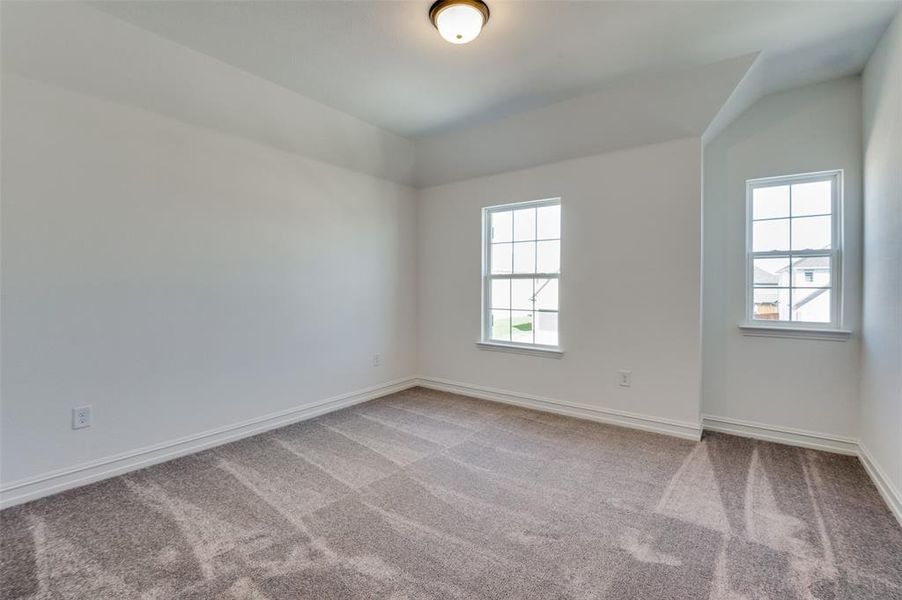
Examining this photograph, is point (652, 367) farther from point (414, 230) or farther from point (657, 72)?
point (414, 230)

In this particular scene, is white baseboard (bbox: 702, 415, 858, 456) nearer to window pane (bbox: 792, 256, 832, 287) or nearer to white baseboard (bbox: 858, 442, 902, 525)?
white baseboard (bbox: 858, 442, 902, 525)

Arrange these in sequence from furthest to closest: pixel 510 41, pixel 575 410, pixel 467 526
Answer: pixel 575 410 < pixel 510 41 < pixel 467 526

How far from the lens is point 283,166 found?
320cm

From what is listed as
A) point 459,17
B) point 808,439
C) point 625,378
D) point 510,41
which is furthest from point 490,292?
point 808,439

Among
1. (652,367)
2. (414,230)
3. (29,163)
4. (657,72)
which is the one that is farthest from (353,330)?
(657,72)

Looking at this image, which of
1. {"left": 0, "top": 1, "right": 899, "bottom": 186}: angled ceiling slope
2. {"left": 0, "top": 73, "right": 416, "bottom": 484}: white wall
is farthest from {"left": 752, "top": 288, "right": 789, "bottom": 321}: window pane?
{"left": 0, "top": 73, "right": 416, "bottom": 484}: white wall

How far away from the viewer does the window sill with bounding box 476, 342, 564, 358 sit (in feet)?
→ 11.7

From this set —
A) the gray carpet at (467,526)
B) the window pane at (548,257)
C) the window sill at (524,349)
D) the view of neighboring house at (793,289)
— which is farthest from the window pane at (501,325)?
the view of neighboring house at (793,289)

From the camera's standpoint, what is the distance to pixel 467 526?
1889 millimetres

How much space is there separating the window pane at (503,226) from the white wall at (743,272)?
1.64 meters

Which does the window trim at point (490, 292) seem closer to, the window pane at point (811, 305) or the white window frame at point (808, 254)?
the white window frame at point (808, 254)

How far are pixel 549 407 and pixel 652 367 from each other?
0.95 m

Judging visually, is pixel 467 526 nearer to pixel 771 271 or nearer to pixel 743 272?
pixel 743 272

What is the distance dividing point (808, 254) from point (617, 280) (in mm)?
1271
